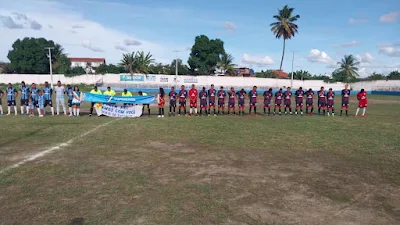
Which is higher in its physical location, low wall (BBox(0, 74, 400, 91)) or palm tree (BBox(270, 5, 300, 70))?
palm tree (BBox(270, 5, 300, 70))

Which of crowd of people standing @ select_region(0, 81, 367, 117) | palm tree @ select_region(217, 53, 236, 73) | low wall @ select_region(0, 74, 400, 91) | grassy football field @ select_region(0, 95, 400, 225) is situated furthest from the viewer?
palm tree @ select_region(217, 53, 236, 73)

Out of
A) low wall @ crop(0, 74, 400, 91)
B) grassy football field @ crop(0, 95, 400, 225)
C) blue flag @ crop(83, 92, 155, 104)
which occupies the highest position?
low wall @ crop(0, 74, 400, 91)

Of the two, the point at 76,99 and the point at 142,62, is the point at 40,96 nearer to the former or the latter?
the point at 76,99

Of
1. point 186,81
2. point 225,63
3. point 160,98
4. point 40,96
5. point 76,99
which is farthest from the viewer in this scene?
point 225,63

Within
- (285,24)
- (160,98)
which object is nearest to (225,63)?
(285,24)

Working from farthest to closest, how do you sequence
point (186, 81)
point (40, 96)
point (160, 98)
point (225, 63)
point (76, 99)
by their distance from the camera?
point (225, 63) → point (186, 81) → point (160, 98) → point (76, 99) → point (40, 96)

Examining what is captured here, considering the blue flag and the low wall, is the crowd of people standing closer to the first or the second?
the blue flag

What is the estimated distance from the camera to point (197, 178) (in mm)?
6020

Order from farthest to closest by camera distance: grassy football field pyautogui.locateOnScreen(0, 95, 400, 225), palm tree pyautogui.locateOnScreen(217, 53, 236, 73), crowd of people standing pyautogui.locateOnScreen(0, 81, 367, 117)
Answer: palm tree pyautogui.locateOnScreen(217, 53, 236, 73)
crowd of people standing pyautogui.locateOnScreen(0, 81, 367, 117)
grassy football field pyautogui.locateOnScreen(0, 95, 400, 225)

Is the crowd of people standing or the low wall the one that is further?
the low wall

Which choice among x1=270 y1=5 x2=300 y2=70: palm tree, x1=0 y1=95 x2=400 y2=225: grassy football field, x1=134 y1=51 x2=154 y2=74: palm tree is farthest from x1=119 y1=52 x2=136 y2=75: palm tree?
x1=0 y1=95 x2=400 y2=225: grassy football field

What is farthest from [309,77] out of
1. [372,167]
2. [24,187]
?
[24,187]

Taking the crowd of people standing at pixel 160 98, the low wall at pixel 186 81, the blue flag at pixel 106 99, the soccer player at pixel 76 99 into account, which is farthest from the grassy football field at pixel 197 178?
the low wall at pixel 186 81

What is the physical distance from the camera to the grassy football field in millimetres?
4430
